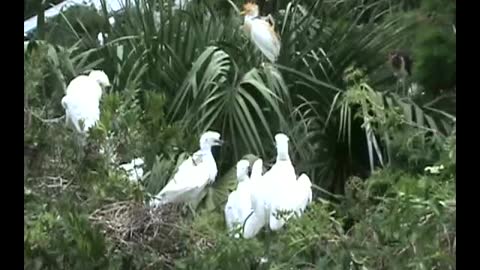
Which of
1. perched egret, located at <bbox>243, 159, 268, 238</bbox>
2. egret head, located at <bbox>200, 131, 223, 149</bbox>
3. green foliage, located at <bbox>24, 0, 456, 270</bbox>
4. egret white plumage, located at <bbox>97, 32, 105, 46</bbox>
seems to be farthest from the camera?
egret white plumage, located at <bbox>97, 32, 105, 46</bbox>

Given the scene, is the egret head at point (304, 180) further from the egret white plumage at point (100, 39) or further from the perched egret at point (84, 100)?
the egret white plumage at point (100, 39)

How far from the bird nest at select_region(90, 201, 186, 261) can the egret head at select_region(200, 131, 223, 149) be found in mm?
397

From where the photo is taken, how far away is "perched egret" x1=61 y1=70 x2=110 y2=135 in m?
1.85

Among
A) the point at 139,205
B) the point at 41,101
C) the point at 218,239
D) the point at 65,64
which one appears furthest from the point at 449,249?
the point at 65,64

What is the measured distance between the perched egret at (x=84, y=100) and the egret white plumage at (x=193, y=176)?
0.20 m

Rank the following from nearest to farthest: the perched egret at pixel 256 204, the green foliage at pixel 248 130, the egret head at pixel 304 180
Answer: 1. the green foliage at pixel 248 130
2. the perched egret at pixel 256 204
3. the egret head at pixel 304 180

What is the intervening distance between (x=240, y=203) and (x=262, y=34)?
0.61 metres

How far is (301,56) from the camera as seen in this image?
2.46 m

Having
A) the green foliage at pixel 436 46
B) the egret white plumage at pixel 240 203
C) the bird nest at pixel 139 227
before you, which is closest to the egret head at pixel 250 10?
Result: the egret white plumage at pixel 240 203

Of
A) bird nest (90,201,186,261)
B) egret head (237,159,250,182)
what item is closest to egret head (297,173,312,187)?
egret head (237,159,250,182)

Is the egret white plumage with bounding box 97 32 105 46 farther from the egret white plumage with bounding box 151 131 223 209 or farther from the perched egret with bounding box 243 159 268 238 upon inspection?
the perched egret with bounding box 243 159 268 238

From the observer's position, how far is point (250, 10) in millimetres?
2461

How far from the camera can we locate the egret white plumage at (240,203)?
182 centimetres
